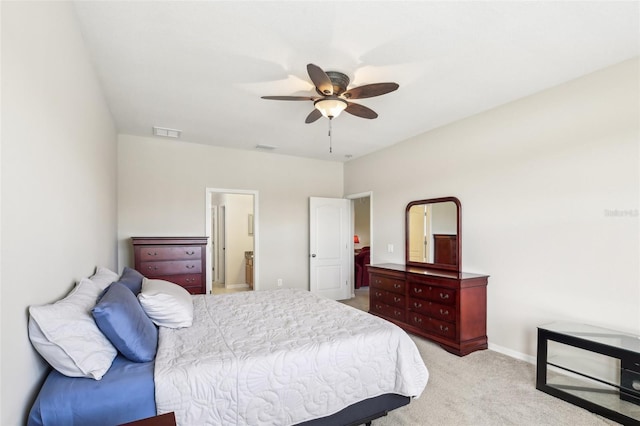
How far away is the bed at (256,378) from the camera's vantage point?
4.56 feet

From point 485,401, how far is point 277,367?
1.80 m

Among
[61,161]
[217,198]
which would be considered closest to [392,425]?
[61,161]

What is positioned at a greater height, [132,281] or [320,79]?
[320,79]

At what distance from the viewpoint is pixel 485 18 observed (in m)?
2.03

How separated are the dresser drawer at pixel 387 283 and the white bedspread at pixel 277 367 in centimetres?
181

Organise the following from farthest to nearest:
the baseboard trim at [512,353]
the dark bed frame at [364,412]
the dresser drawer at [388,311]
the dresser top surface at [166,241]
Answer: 1. the dresser drawer at [388,311]
2. the dresser top surface at [166,241]
3. the baseboard trim at [512,353]
4. the dark bed frame at [364,412]

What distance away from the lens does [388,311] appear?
4336mm

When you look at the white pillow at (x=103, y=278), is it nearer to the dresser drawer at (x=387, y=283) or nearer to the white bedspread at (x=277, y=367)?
the white bedspread at (x=277, y=367)

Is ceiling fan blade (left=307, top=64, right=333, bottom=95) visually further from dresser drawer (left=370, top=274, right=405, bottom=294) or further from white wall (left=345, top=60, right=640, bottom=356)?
dresser drawer (left=370, top=274, right=405, bottom=294)

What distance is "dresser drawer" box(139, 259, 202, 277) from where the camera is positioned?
402 centimetres

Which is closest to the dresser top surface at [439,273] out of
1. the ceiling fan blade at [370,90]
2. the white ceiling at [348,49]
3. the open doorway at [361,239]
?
the open doorway at [361,239]

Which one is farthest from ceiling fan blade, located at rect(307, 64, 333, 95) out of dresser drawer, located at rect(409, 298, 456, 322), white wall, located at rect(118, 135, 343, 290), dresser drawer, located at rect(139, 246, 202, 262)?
white wall, located at rect(118, 135, 343, 290)

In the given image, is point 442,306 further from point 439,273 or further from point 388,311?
point 388,311

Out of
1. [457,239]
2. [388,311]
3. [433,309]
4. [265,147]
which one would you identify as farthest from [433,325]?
[265,147]
